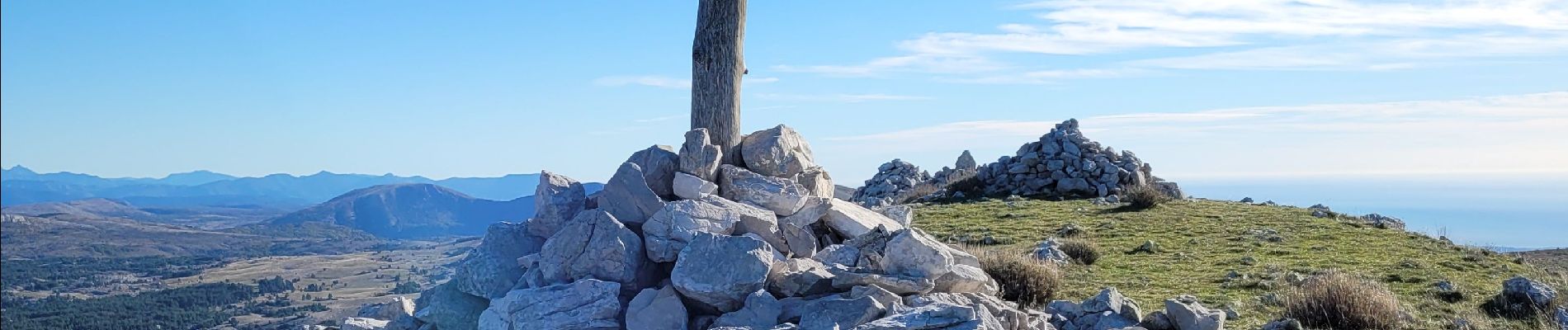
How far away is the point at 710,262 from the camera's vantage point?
8.85 meters

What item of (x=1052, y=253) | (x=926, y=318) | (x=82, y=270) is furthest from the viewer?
(x=82, y=270)

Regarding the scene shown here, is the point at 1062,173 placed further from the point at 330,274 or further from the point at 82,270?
the point at 82,270

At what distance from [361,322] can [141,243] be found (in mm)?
215422

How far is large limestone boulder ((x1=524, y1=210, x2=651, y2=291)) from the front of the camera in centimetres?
927

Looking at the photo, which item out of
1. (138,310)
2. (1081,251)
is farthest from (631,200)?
(138,310)

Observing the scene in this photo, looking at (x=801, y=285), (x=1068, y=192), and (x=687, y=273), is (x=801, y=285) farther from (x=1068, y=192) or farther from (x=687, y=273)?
(x=1068, y=192)

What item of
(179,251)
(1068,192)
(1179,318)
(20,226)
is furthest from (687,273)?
(20,226)

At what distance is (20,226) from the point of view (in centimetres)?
19900

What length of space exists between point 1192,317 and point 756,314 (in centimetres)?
395

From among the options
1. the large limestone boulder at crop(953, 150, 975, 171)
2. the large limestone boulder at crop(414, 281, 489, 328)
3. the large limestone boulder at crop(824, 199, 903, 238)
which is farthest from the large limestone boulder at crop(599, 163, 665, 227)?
the large limestone boulder at crop(953, 150, 975, 171)

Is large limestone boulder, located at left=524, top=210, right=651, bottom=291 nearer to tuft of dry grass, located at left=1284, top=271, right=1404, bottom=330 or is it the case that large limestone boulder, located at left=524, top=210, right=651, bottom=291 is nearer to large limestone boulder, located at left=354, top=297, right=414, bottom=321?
large limestone boulder, located at left=354, top=297, right=414, bottom=321

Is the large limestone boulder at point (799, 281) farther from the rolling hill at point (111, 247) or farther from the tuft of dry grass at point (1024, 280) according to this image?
the rolling hill at point (111, 247)

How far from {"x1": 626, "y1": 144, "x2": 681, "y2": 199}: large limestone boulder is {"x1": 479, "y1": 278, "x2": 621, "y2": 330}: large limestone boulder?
2073mm

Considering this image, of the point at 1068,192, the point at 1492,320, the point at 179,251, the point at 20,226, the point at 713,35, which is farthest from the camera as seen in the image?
the point at 20,226
